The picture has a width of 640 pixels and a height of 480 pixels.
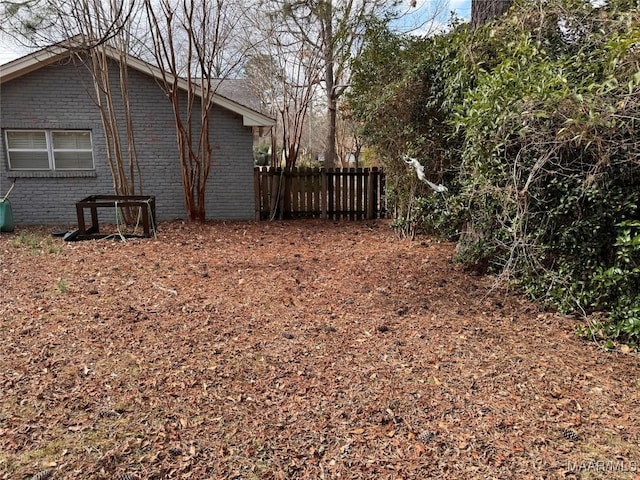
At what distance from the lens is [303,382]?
277 centimetres

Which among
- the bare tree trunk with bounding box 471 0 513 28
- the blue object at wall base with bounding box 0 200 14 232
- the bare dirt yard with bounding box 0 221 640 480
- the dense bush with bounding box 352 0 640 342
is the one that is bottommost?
the bare dirt yard with bounding box 0 221 640 480

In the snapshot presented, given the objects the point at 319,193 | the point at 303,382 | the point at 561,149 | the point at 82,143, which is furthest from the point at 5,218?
the point at 561,149

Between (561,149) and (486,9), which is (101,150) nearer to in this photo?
(486,9)

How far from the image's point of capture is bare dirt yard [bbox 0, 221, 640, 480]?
208 cm

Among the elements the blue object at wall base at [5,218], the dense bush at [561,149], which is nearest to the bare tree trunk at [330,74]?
the dense bush at [561,149]

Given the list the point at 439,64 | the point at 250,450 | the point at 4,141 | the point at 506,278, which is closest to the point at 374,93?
the point at 439,64

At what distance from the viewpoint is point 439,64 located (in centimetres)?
528

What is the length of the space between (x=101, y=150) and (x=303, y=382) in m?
8.52

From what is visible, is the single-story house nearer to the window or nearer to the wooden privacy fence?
the window

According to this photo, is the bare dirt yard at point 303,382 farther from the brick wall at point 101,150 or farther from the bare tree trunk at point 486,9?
the brick wall at point 101,150

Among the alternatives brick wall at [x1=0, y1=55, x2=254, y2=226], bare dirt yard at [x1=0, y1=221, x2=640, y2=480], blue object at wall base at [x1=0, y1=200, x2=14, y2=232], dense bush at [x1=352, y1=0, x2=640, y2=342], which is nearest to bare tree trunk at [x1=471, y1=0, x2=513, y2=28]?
dense bush at [x1=352, y1=0, x2=640, y2=342]

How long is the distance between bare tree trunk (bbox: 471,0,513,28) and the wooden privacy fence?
4.83m

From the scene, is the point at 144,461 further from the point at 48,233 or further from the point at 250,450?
the point at 48,233

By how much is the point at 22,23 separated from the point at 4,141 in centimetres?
421
